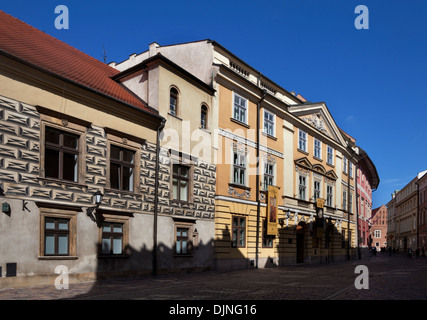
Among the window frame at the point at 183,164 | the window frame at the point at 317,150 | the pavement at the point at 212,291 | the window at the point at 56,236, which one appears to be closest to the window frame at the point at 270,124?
the window frame at the point at 317,150

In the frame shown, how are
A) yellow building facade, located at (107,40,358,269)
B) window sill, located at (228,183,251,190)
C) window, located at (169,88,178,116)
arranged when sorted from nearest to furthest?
window, located at (169,88,178,116), yellow building facade, located at (107,40,358,269), window sill, located at (228,183,251,190)

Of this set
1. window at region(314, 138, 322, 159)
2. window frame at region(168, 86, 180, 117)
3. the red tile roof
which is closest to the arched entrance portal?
window at region(314, 138, 322, 159)

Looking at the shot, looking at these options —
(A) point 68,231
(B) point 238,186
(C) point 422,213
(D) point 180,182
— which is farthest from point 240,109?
(C) point 422,213

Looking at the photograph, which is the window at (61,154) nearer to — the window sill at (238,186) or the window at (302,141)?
the window sill at (238,186)

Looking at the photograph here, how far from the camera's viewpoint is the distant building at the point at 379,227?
12888 centimetres

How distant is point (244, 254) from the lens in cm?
2455

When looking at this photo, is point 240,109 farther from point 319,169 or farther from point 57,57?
point 319,169

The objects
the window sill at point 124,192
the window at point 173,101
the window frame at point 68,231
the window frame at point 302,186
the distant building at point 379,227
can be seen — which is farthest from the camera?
the distant building at point 379,227

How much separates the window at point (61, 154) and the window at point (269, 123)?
14181 mm

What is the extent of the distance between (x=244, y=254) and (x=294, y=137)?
1026cm

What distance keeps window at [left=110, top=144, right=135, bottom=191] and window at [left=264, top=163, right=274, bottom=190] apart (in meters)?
10.8

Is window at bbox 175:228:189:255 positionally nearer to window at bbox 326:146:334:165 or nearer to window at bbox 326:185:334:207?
window at bbox 326:185:334:207

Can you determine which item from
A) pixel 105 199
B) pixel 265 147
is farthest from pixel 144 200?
pixel 265 147

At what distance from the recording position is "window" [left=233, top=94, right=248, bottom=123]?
24984mm
